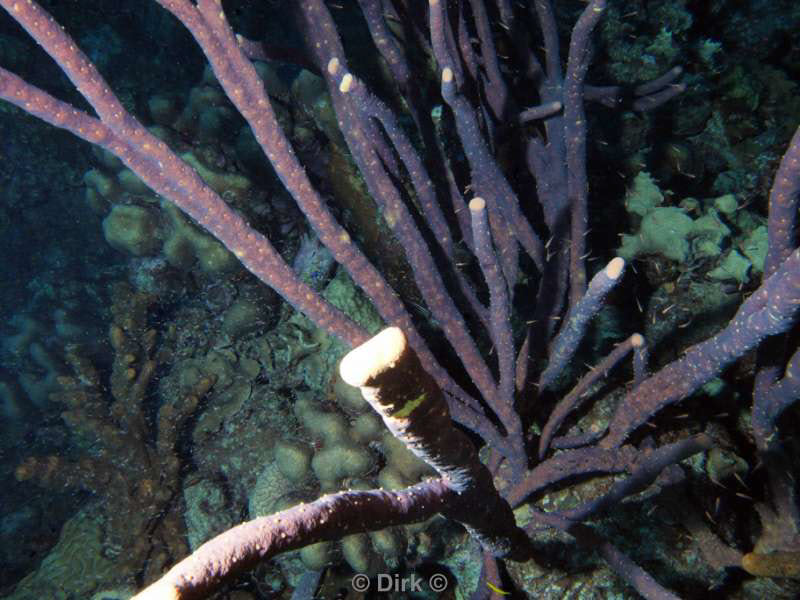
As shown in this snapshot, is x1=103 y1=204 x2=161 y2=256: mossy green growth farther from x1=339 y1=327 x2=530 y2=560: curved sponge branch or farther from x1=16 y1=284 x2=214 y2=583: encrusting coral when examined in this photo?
x1=339 y1=327 x2=530 y2=560: curved sponge branch

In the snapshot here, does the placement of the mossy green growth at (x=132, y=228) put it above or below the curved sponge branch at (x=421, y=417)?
above

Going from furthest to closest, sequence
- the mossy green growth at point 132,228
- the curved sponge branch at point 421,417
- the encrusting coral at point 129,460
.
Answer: the mossy green growth at point 132,228 → the encrusting coral at point 129,460 → the curved sponge branch at point 421,417

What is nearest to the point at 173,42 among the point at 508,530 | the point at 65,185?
the point at 65,185

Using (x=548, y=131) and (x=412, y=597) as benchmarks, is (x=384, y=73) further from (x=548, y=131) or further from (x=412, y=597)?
(x=412, y=597)

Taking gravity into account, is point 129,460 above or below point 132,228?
below

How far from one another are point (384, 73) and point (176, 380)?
315 cm

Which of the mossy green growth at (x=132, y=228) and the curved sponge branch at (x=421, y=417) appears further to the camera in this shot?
the mossy green growth at (x=132, y=228)

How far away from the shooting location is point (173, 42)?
6.41 metres

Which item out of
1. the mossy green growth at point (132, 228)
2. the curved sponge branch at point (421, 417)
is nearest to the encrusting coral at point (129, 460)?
the mossy green growth at point (132, 228)

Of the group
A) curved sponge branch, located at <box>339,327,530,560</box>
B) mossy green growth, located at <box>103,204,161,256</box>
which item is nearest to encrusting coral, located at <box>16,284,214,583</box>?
mossy green growth, located at <box>103,204,161,256</box>

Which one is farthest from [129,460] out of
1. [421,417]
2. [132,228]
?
[421,417]

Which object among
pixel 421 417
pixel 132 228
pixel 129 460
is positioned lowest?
pixel 129 460

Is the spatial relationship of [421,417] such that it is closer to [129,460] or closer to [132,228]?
[129,460]

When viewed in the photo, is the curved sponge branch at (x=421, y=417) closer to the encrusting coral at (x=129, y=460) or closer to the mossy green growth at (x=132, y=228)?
the encrusting coral at (x=129, y=460)
